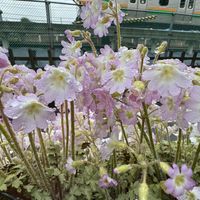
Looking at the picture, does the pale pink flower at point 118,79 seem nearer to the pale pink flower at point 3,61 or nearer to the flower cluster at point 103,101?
the flower cluster at point 103,101

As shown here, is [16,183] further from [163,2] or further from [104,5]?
[163,2]

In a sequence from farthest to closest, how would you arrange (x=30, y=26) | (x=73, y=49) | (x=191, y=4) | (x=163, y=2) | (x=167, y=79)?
(x=191, y=4) < (x=163, y=2) < (x=30, y=26) < (x=73, y=49) < (x=167, y=79)

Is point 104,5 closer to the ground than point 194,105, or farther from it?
farther from it

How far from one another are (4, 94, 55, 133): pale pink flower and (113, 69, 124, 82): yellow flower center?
0.11 meters

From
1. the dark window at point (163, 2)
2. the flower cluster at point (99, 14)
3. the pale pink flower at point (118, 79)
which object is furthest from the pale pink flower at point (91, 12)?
the dark window at point (163, 2)

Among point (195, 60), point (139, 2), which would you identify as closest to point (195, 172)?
point (195, 60)

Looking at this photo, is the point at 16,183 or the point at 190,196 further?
the point at 16,183

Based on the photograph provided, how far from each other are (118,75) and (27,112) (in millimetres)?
155

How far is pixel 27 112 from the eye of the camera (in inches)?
17.1

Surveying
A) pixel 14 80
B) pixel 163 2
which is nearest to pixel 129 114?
pixel 14 80

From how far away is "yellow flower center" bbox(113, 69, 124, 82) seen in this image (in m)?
0.44

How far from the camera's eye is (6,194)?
64 cm

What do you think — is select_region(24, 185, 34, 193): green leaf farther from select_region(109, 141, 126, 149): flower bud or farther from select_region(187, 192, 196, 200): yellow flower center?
select_region(187, 192, 196, 200): yellow flower center

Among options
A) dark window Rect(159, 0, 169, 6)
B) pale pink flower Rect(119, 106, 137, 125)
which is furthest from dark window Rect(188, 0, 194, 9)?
pale pink flower Rect(119, 106, 137, 125)
